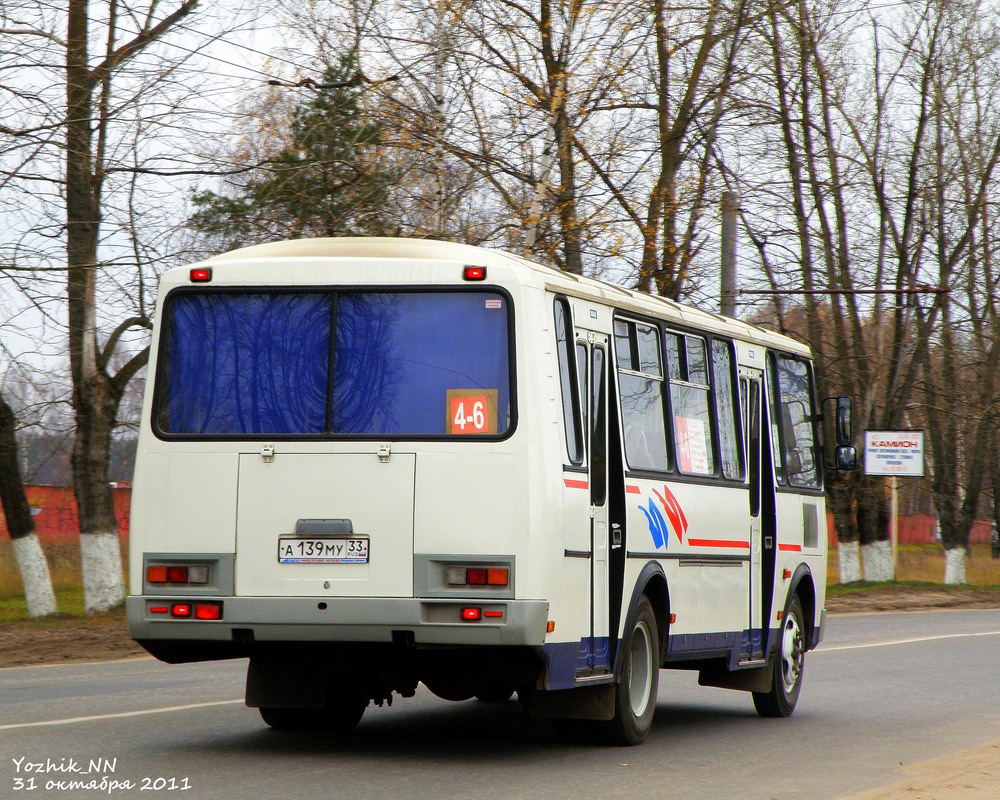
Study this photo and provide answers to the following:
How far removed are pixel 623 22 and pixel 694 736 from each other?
15.3 metres

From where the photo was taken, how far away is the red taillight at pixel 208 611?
866 centimetres

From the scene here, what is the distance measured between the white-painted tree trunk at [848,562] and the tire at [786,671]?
25350 mm

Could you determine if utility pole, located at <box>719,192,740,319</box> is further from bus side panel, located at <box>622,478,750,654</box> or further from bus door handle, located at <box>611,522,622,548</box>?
bus door handle, located at <box>611,522,622,548</box>

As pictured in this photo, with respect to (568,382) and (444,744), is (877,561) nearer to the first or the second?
(444,744)

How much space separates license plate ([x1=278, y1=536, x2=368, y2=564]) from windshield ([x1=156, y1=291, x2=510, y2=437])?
616 mm

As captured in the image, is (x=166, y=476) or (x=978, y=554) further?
(x=978, y=554)

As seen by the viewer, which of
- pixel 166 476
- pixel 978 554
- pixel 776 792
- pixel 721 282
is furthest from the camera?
pixel 978 554

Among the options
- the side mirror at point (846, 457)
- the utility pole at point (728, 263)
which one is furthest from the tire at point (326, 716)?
the utility pole at point (728, 263)

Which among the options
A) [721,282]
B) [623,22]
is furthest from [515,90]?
[721,282]

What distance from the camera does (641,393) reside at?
10.4 metres

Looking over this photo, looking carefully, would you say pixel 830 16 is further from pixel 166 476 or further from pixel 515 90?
pixel 166 476

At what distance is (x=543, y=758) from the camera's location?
938cm

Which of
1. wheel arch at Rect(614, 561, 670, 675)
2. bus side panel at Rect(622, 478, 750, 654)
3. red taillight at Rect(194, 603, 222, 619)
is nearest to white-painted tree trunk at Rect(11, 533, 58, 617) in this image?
bus side panel at Rect(622, 478, 750, 654)

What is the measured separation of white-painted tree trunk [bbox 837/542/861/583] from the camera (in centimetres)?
3850
